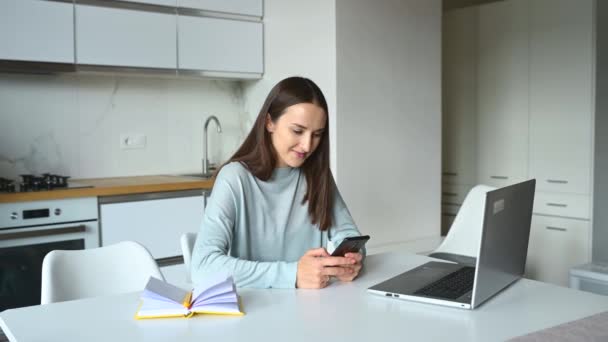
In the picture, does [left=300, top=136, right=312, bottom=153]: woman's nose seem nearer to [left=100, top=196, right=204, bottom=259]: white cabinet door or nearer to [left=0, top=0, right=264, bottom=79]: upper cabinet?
[left=100, top=196, right=204, bottom=259]: white cabinet door

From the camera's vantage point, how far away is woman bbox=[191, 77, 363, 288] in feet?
5.23

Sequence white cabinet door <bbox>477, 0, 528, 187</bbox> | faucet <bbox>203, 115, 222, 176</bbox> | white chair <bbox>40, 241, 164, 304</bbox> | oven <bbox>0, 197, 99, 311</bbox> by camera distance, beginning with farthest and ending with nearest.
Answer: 1. white cabinet door <bbox>477, 0, 528, 187</bbox>
2. faucet <bbox>203, 115, 222, 176</bbox>
3. oven <bbox>0, 197, 99, 311</bbox>
4. white chair <bbox>40, 241, 164, 304</bbox>

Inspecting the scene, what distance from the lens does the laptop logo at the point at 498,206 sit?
137cm

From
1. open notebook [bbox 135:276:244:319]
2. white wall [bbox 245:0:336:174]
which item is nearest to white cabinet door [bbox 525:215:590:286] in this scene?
white wall [bbox 245:0:336:174]

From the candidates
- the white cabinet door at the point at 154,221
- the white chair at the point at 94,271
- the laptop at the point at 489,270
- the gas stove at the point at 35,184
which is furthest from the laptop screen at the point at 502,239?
the gas stove at the point at 35,184

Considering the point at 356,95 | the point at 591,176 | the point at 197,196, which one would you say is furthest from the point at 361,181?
the point at 591,176

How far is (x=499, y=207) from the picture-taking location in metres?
1.40

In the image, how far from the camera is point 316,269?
1.57m

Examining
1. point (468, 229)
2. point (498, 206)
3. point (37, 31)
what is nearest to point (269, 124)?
point (498, 206)

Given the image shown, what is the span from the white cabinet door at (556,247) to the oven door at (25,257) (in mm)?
2960

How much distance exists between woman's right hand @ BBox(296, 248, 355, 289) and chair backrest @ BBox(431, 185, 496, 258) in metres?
1.48

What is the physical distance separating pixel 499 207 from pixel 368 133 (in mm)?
2093

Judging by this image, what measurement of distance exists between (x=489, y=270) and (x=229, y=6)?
275cm

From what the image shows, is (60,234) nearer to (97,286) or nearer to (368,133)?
(97,286)
